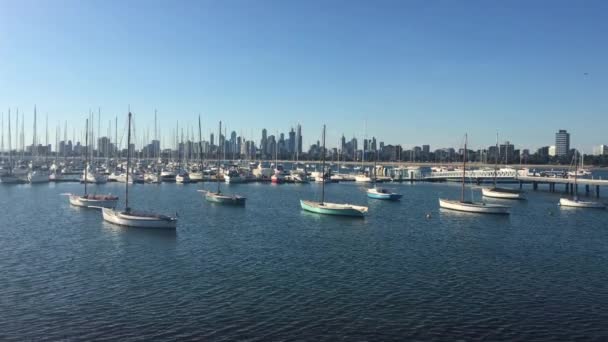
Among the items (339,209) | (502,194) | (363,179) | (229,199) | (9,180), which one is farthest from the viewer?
(363,179)

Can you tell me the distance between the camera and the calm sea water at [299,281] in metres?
25.7

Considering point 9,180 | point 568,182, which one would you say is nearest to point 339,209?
point 568,182

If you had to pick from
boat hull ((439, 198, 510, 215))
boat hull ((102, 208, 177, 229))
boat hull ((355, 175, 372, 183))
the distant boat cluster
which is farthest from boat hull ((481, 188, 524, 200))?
boat hull ((102, 208, 177, 229))

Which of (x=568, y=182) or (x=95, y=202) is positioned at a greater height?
(x=568, y=182)

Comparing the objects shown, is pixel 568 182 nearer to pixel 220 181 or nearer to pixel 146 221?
pixel 220 181

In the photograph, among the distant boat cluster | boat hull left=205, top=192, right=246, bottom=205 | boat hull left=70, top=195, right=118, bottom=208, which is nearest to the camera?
the distant boat cluster

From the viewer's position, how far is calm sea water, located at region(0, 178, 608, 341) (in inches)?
1012

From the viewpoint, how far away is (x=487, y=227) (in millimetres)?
62781

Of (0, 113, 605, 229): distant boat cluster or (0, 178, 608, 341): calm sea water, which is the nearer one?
(0, 178, 608, 341): calm sea water

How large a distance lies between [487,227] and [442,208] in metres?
20.2

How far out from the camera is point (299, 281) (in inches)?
1359

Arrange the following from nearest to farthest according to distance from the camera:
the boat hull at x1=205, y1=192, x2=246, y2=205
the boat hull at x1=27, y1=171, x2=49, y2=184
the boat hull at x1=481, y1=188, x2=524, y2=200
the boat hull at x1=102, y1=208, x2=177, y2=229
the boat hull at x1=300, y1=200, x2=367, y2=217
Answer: the boat hull at x1=102, y1=208, x2=177, y2=229, the boat hull at x1=300, y1=200, x2=367, y2=217, the boat hull at x1=205, y1=192, x2=246, y2=205, the boat hull at x1=481, y1=188, x2=524, y2=200, the boat hull at x1=27, y1=171, x2=49, y2=184

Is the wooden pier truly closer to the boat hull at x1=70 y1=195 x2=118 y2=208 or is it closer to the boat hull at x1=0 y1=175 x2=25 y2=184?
the boat hull at x1=70 y1=195 x2=118 y2=208

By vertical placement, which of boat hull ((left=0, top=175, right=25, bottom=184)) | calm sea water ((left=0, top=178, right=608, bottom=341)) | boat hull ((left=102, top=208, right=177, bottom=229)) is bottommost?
calm sea water ((left=0, top=178, right=608, bottom=341))
